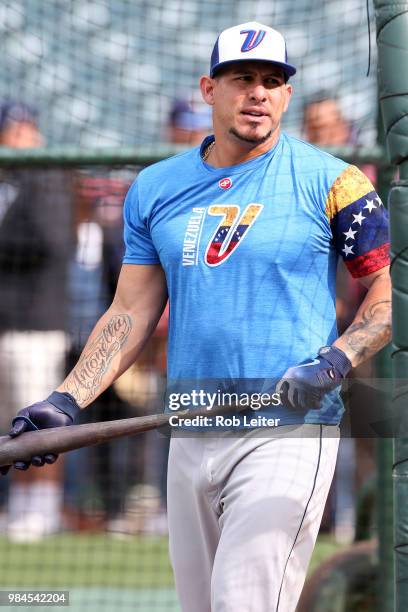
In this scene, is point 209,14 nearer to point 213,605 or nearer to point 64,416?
point 64,416

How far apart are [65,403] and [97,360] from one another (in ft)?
0.67

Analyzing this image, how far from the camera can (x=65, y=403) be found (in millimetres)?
3520

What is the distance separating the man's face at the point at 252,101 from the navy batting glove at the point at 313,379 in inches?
27.6

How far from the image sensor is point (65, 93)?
5461 millimetres

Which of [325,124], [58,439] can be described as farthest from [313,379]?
[325,124]

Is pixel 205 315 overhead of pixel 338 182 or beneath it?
beneath

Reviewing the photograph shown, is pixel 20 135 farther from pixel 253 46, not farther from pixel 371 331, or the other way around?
pixel 371 331

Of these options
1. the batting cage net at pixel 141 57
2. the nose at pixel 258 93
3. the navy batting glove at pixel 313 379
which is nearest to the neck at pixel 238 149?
the nose at pixel 258 93

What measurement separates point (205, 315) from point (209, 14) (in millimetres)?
2307

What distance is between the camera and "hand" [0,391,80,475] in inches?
131

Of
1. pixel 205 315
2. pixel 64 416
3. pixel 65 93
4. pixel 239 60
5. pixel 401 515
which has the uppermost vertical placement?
pixel 65 93

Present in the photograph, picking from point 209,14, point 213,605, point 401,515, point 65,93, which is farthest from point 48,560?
point 401,515

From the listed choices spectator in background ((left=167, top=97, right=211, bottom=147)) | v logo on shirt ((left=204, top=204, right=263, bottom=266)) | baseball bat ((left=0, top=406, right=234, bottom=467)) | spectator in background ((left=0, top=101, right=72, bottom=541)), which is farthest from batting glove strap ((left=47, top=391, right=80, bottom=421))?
spectator in background ((left=0, top=101, right=72, bottom=541))

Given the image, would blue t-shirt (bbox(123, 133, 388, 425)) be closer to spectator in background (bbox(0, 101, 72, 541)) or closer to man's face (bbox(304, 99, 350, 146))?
man's face (bbox(304, 99, 350, 146))
